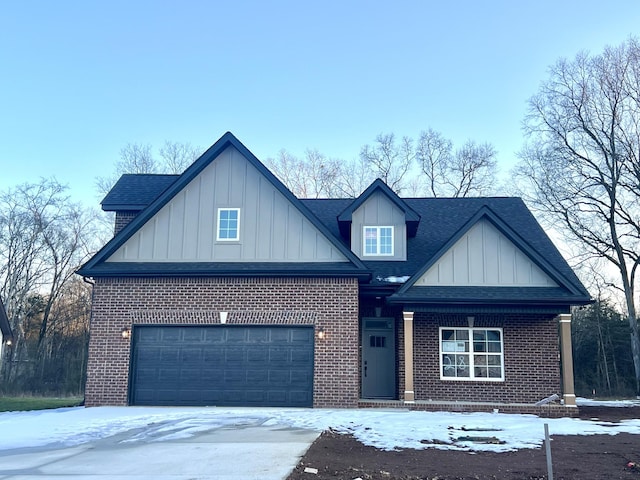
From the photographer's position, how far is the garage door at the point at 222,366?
46.9 ft

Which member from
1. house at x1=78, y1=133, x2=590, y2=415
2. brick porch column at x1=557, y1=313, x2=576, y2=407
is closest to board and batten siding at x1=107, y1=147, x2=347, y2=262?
house at x1=78, y1=133, x2=590, y2=415

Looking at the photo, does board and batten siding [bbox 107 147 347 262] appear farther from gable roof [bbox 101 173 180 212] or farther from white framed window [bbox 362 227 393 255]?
white framed window [bbox 362 227 393 255]

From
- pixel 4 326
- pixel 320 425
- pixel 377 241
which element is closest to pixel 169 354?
pixel 320 425

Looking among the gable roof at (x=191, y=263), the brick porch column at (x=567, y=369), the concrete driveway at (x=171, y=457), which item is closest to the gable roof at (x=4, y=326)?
the gable roof at (x=191, y=263)

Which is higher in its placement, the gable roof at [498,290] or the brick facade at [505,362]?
the gable roof at [498,290]

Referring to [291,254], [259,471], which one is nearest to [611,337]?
[291,254]

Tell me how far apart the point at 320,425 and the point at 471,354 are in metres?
5.92

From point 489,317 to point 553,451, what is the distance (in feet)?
22.3

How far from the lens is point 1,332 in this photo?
74.2ft

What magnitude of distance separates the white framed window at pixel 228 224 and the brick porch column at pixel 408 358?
4.70 metres

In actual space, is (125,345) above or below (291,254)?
below

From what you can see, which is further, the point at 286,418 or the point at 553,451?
the point at 286,418

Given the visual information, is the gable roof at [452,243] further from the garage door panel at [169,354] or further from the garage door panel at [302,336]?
the garage door panel at [169,354]

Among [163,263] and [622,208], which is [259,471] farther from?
[622,208]
